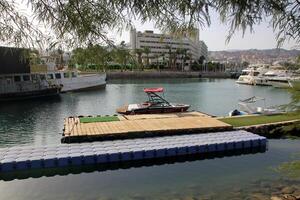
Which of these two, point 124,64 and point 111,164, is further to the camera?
point 111,164

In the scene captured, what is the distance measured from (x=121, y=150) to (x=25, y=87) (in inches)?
1601

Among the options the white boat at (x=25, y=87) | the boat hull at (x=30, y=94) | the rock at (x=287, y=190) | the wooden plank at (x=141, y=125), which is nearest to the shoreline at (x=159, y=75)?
the white boat at (x=25, y=87)

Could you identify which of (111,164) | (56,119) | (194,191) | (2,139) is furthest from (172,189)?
(56,119)

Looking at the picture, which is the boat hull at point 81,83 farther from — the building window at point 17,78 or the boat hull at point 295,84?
the boat hull at point 295,84

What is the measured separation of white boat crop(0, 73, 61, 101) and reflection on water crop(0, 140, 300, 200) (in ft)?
126

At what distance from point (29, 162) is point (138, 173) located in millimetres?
4752

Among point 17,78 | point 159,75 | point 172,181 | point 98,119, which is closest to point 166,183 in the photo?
point 172,181

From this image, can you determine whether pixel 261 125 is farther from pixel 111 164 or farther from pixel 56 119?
pixel 56 119

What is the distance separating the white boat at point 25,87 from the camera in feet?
170

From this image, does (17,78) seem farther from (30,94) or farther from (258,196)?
(258,196)

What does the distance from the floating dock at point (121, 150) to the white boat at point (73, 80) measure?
43.7 metres

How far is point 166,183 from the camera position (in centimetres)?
1531

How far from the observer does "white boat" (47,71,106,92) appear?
6253 centimetres

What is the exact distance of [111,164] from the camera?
56.7 feet
